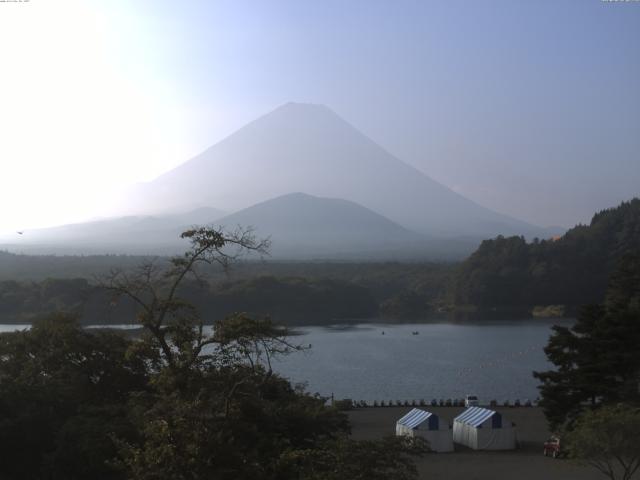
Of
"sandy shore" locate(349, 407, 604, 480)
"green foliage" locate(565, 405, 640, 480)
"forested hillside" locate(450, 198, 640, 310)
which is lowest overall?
"sandy shore" locate(349, 407, 604, 480)

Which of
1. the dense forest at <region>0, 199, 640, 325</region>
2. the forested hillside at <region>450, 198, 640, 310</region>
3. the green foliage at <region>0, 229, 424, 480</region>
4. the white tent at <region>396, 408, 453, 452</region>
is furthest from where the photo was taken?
the forested hillside at <region>450, 198, 640, 310</region>

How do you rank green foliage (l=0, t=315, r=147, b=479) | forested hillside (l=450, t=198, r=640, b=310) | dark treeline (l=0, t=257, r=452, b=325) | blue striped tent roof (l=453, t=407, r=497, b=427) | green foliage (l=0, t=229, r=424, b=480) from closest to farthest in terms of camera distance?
1. green foliage (l=0, t=229, r=424, b=480)
2. green foliage (l=0, t=315, r=147, b=479)
3. blue striped tent roof (l=453, t=407, r=497, b=427)
4. dark treeline (l=0, t=257, r=452, b=325)
5. forested hillside (l=450, t=198, r=640, b=310)

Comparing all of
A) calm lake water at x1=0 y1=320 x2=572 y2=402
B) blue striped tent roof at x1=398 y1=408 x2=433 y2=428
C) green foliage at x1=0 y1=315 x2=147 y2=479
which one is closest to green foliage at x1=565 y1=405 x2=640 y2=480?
blue striped tent roof at x1=398 y1=408 x2=433 y2=428

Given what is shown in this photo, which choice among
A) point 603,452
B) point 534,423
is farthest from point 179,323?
point 534,423

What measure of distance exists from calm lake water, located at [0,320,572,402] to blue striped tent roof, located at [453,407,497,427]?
358cm

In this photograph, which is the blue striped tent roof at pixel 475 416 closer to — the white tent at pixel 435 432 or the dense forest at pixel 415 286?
the white tent at pixel 435 432

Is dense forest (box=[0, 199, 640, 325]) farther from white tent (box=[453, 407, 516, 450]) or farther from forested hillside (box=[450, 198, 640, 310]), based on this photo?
white tent (box=[453, 407, 516, 450])

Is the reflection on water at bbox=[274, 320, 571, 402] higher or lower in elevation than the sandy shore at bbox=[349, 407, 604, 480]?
lower

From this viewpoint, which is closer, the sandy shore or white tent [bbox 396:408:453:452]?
the sandy shore

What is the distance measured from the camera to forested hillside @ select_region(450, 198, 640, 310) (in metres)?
38.0

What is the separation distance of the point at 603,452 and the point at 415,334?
2073cm

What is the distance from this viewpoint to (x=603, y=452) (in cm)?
670

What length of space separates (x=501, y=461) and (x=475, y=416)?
111 cm

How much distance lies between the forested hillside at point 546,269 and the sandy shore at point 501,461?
26.6 m
